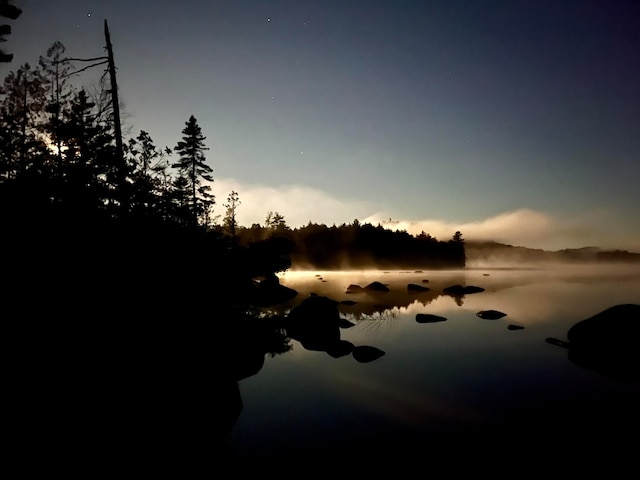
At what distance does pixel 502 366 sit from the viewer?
41.5 ft

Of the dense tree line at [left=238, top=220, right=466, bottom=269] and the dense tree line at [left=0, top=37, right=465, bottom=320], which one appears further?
the dense tree line at [left=238, top=220, right=466, bottom=269]

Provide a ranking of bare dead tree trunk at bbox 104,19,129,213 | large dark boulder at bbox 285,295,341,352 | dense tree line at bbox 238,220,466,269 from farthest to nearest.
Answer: dense tree line at bbox 238,220,466,269 < large dark boulder at bbox 285,295,341,352 < bare dead tree trunk at bbox 104,19,129,213

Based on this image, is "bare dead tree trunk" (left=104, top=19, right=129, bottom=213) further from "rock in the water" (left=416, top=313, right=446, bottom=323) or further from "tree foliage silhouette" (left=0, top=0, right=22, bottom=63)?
"rock in the water" (left=416, top=313, right=446, bottom=323)

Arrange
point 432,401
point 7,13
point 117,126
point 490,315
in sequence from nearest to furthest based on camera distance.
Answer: point 7,13 → point 432,401 → point 117,126 → point 490,315

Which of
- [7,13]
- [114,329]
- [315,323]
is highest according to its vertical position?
[7,13]

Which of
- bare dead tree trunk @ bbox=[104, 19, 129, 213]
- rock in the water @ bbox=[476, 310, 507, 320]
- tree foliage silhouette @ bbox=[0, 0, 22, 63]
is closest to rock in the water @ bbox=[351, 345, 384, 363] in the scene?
rock in the water @ bbox=[476, 310, 507, 320]

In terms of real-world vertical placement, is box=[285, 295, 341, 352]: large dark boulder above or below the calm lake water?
above

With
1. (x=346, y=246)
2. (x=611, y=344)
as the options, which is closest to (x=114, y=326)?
(x=611, y=344)

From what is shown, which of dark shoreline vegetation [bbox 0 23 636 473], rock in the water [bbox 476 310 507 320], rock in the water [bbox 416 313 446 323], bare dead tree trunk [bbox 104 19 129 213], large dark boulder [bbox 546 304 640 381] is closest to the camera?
dark shoreline vegetation [bbox 0 23 636 473]

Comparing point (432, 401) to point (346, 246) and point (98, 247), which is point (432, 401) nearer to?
point (98, 247)

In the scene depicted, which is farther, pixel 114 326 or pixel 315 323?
pixel 315 323

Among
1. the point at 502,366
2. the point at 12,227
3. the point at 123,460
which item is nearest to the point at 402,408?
the point at 502,366

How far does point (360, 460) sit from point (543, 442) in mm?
4430

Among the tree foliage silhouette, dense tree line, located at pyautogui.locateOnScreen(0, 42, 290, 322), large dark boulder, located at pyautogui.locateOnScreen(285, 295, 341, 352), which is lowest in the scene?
large dark boulder, located at pyautogui.locateOnScreen(285, 295, 341, 352)
